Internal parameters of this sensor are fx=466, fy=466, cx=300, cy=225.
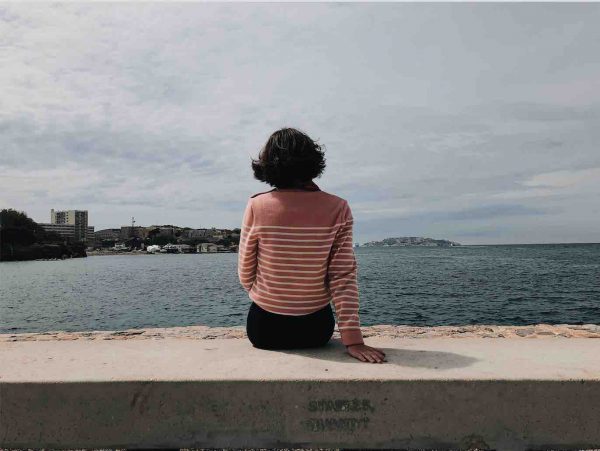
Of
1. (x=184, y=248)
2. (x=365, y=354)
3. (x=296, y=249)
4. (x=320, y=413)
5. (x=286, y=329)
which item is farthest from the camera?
(x=184, y=248)

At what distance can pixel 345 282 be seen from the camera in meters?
2.95

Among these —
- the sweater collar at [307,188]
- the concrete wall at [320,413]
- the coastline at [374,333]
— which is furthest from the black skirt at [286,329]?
the coastline at [374,333]

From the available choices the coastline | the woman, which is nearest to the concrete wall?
the woman

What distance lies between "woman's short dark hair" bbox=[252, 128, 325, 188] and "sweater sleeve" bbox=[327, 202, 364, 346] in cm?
33

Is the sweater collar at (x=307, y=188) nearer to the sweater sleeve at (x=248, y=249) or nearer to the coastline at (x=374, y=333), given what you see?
the sweater sleeve at (x=248, y=249)

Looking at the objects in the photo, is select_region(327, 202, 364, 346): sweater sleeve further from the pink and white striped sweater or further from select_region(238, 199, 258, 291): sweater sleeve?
select_region(238, 199, 258, 291): sweater sleeve

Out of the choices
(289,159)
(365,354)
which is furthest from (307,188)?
(365,354)

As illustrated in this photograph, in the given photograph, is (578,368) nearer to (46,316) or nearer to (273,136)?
(273,136)

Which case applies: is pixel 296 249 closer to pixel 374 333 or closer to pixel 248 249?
pixel 248 249

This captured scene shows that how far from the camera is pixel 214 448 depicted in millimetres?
2453

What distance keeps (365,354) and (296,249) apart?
75cm

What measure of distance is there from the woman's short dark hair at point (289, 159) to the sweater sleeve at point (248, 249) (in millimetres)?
243

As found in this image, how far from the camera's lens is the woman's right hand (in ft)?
8.95

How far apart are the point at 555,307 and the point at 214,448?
25310 mm
